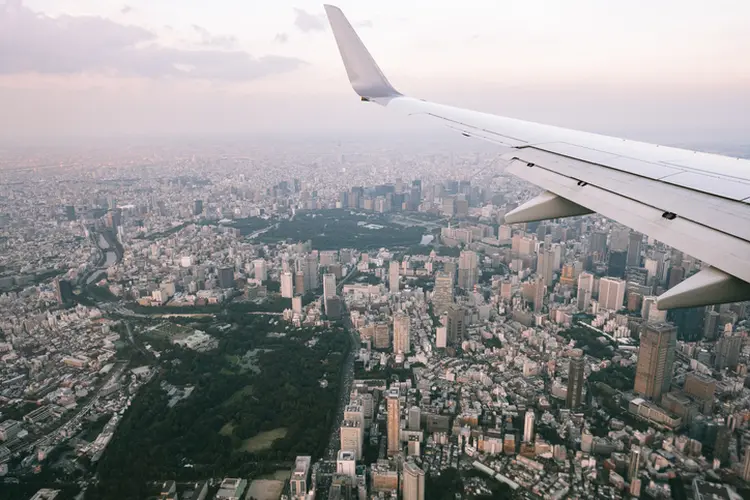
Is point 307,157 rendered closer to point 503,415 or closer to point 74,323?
point 74,323

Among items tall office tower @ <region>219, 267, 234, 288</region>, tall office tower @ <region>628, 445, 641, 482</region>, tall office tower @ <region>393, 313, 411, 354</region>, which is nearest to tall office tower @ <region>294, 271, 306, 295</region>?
tall office tower @ <region>219, 267, 234, 288</region>

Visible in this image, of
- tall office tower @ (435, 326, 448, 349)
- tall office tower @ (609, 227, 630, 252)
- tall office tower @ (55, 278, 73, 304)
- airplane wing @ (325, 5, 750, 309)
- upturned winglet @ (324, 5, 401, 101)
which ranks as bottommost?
tall office tower @ (435, 326, 448, 349)

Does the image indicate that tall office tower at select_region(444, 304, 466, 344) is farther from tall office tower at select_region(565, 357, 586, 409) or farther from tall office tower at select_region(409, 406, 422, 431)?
tall office tower at select_region(409, 406, 422, 431)

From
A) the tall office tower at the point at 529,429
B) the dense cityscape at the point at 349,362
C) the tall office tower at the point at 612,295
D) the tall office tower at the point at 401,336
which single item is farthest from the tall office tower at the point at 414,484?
the tall office tower at the point at 612,295

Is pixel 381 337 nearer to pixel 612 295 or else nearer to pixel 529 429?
pixel 529 429

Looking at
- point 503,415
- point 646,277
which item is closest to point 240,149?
point 646,277

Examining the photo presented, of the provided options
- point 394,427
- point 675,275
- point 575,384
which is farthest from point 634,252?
point 394,427
